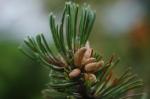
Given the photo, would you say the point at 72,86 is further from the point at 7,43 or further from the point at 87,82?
the point at 7,43

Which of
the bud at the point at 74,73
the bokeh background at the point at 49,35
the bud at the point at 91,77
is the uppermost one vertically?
the bokeh background at the point at 49,35

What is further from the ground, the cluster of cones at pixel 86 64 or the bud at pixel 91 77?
the cluster of cones at pixel 86 64

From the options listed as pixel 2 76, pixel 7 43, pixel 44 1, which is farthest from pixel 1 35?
pixel 44 1

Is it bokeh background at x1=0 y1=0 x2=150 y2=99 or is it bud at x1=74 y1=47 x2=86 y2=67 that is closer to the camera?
bud at x1=74 y1=47 x2=86 y2=67

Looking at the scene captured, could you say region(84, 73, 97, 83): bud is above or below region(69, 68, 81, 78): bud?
below

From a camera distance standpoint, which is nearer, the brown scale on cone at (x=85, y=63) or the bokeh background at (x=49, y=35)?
the brown scale on cone at (x=85, y=63)

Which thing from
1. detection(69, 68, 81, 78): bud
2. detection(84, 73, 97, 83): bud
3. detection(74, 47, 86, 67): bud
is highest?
detection(74, 47, 86, 67): bud
